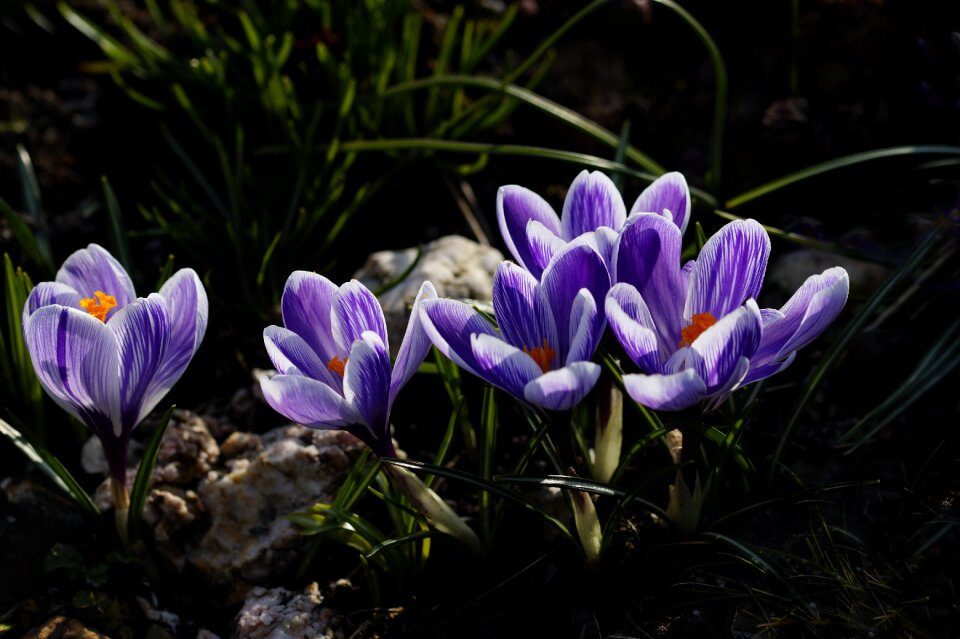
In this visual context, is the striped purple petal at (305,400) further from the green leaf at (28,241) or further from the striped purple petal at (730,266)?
the green leaf at (28,241)

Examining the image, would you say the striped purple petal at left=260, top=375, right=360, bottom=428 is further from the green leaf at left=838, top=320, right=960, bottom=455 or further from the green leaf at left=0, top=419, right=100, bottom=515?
the green leaf at left=838, top=320, right=960, bottom=455

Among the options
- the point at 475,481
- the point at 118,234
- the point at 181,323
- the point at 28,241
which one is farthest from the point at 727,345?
the point at 28,241

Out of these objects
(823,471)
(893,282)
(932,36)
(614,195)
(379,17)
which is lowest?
(823,471)

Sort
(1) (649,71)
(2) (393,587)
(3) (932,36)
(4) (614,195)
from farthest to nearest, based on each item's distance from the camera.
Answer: (1) (649,71), (3) (932,36), (2) (393,587), (4) (614,195)

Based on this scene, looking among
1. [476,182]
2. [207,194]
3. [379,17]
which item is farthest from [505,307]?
[379,17]

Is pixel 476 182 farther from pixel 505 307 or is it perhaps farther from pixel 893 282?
pixel 505 307

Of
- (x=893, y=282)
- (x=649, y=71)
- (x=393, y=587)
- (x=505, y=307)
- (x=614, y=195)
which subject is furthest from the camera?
(x=649, y=71)
